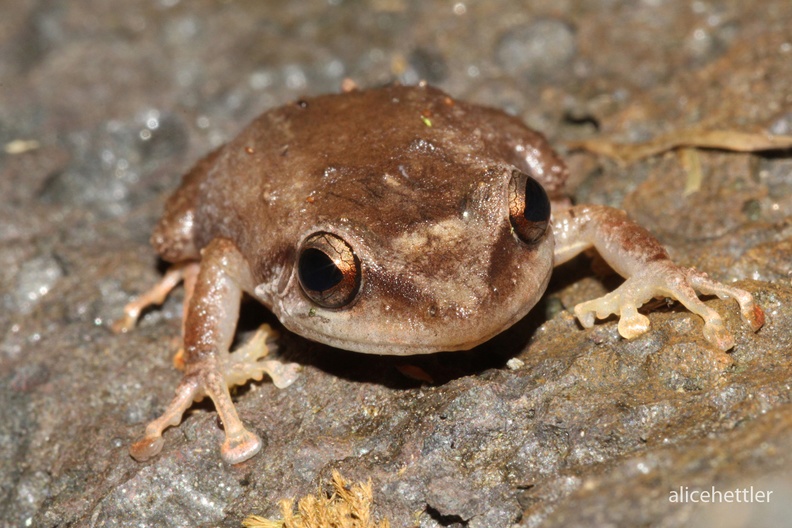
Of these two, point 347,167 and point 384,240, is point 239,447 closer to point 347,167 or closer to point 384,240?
point 384,240

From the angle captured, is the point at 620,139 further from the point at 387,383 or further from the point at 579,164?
the point at 387,383

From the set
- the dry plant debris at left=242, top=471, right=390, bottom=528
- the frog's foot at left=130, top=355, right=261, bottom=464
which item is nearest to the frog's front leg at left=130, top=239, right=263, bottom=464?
the frog's foot at left=130, top=355, right=261, bottom=464

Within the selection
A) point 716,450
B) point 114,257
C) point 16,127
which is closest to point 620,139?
point 716,450

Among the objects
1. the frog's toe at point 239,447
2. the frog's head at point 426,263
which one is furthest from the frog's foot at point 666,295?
the frog's toe at point 239,447

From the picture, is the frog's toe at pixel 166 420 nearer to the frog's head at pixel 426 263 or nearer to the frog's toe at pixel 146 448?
the frog's toe at pixel 146 448

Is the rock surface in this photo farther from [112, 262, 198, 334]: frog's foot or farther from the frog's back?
the frog's back

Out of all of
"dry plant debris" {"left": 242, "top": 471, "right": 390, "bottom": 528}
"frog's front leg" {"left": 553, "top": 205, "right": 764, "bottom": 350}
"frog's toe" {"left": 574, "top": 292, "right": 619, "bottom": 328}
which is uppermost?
"frog's front leg" {"left": 553, "top": 205, "right": 764, "bottom": 350}

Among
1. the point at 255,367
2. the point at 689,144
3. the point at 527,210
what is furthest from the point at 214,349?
the point at 689,144
